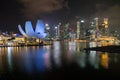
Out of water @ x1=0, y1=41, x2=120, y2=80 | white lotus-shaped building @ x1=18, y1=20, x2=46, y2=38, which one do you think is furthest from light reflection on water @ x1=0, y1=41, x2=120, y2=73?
white lotus-shaped building @ x1=18, y1=20, x2=46, y2=38

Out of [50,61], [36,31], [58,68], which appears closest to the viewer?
[58,68]

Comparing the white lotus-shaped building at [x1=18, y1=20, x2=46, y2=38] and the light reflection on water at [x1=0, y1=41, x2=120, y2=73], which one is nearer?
the light reflection on water at [x1=0, y1=41, x2=120, y2=73]

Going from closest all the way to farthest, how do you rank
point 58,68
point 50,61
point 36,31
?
point 58,68, point 50,61, point 36,31

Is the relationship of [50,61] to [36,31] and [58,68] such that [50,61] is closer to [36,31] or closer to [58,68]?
[58,68]

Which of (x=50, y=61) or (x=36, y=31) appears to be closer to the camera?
(x=50, y=61)

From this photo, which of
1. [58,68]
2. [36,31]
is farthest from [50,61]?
[36,31]

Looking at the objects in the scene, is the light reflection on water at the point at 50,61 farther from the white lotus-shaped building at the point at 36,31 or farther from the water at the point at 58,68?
the white lotus-shaped building at the point at 36,31

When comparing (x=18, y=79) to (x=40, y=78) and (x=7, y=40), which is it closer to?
(x=40, y=78)

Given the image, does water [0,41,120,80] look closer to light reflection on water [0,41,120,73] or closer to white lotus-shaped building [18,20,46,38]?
light reflection on water [0,41,120,73]

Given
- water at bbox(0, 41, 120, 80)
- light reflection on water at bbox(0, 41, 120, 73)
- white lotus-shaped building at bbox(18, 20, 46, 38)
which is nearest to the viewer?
water at bbox(0, 41, 120, 80)

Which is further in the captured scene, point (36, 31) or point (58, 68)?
point (36, 31)

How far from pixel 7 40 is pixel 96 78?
75640 mm

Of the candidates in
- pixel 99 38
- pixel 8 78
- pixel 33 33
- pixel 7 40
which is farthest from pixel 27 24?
pixel 8 78

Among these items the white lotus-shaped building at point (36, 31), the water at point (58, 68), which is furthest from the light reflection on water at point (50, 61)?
the white lotus-shaped building at point (36, 31)
